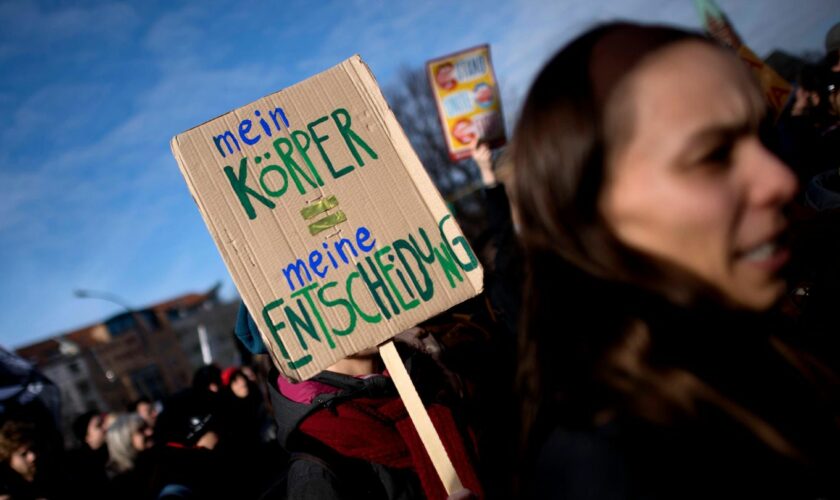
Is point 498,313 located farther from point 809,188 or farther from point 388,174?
point 388,174

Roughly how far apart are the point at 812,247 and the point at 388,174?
1544 millimetres

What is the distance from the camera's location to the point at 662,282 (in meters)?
0.86

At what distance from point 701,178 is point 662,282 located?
0.63ft

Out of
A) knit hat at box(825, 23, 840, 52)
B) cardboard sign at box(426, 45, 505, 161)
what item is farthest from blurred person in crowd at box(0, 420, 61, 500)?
knit hat at box(825, 23, 840, 52)

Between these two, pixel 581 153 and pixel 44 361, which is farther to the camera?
pixel 44 361

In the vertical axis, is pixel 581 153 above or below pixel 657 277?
above

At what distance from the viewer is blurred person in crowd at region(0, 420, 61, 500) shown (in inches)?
125

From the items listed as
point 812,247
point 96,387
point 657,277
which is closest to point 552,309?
point 657,277

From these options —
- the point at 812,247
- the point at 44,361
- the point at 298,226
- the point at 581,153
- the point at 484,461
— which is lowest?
the point at 484,461

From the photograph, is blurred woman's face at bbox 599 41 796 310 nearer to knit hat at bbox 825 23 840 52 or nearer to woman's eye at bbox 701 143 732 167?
woman's eye at bbox 701 143 732 167

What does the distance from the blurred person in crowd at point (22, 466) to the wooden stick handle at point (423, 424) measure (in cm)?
317

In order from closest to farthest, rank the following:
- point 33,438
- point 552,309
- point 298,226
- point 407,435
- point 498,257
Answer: point 552,309 → point 298,226 → point 407,435 → point 498,257 → point 33,438

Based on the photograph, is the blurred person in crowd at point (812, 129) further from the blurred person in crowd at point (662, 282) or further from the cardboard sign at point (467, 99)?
the blurred person in crowd at point (662, 282)

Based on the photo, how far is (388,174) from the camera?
1.61 metres
